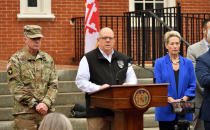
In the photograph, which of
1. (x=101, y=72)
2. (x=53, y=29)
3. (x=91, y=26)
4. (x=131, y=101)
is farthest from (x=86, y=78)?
(x=53, y=29)

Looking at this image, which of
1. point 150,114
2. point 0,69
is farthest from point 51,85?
point 0,69

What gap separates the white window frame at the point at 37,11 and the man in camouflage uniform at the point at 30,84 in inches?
247

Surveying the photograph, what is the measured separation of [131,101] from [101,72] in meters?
0.91

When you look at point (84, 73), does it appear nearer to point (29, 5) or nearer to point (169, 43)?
point (169, 43)

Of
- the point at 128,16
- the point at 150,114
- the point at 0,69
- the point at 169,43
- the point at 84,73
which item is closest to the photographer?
the point at 84,73

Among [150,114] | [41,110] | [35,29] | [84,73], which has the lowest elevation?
[150,114]

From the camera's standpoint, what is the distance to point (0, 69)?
36.0 ft

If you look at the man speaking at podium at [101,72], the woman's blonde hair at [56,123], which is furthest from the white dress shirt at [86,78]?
the woman's blonde hair at [56,123]

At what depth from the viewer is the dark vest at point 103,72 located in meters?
6.40

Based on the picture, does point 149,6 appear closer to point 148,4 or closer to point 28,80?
point 148,4

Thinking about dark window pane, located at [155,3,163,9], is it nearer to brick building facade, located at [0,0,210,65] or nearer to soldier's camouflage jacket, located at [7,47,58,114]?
brick building facade, located at [0,0,210,65]

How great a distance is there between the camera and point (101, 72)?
6.40 metres

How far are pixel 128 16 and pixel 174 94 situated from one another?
6255mm

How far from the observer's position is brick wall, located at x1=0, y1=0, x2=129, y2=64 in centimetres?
1279
